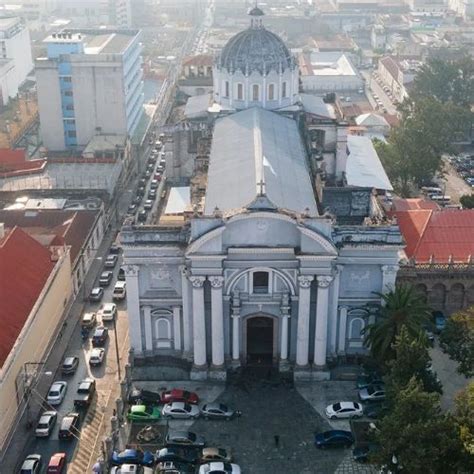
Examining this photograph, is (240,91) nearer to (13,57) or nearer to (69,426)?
(69,426)

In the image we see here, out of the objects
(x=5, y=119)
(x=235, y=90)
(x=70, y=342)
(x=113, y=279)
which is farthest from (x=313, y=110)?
(x=5, y=119)

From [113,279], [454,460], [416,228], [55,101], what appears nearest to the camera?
[454,460]

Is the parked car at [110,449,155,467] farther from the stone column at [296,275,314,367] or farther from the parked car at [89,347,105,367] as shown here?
the stone column at [296,275,314,367]

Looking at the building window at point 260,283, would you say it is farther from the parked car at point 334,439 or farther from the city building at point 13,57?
the city building at point 13,57

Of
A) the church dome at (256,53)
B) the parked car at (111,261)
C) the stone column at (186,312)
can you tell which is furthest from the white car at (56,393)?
the church dome at (256,53)

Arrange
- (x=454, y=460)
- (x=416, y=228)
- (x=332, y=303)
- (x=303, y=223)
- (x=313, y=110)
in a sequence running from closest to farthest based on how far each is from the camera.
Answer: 1. (x=454, y=460)
2. (x=303, y=223)
3. (x=332, y=303)
4. (x=416, y=228)
5. (x=313, y=110)

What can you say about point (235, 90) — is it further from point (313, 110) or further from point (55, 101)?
point (55, 101)

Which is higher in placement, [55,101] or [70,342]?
[55,101]
